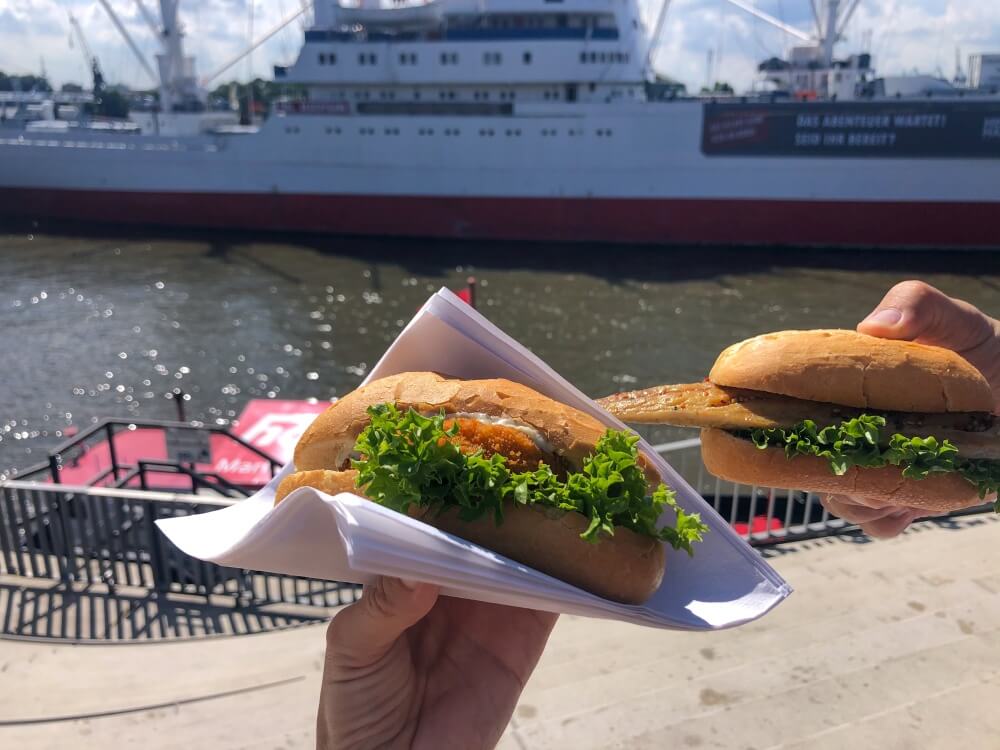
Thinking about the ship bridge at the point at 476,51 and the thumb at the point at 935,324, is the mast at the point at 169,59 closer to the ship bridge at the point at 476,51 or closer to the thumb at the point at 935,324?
the ship bridge at the point at 476,51

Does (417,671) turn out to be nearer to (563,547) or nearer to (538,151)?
(563,547)

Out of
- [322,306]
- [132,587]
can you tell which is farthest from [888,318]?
[322,306]

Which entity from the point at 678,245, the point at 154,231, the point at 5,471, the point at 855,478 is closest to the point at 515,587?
the point at 855,478

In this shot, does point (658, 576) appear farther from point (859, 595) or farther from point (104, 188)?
point (104, 188)

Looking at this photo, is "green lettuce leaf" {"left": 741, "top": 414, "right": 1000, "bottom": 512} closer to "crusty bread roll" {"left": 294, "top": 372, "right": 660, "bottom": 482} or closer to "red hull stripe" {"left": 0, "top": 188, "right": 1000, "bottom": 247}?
"crusty bread roll" {"left": 294, "top": 372, "right": 660, "bottom": 482}

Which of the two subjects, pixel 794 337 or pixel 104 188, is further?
pixel 104 188

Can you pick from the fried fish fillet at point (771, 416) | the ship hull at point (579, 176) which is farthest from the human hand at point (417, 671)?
the ship hull at point (579, 176)

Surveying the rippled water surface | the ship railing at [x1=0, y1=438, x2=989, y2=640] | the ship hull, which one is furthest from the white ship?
the ship railing at [x1=0, y1=438, x2=989, y2=640]
